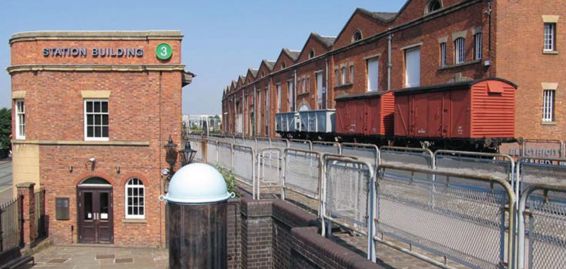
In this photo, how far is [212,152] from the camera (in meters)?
19.7

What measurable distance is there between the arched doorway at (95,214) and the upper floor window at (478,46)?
18589 mm

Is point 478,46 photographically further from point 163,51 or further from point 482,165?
point 482,165

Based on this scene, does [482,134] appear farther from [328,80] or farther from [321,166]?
[328,80]

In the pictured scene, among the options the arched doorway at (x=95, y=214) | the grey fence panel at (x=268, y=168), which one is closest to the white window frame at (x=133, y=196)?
the arched doorway at (x=95, y=214)

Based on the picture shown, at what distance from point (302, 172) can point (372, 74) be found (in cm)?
2934

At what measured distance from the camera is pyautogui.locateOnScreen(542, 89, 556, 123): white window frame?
83.1 ft

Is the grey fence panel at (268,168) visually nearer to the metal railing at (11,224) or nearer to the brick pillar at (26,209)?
the metal railing at (11,224)

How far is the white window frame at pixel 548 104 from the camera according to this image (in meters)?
25.3

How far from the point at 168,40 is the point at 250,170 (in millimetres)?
11309

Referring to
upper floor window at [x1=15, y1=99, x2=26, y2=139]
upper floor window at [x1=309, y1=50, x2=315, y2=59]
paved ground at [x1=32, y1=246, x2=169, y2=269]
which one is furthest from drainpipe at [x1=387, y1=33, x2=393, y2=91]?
upper floor window at [x1=15, y1=99, x2=26, y2=139]

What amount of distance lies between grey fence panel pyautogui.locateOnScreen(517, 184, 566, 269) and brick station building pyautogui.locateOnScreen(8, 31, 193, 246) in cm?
1966

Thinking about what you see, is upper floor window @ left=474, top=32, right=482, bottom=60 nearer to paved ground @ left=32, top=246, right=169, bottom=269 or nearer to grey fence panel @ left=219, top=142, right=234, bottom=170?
grey fence panel @ left=219, top=142, right=234, bottom=170

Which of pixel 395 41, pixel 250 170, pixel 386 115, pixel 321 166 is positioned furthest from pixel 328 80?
pixel 321 166

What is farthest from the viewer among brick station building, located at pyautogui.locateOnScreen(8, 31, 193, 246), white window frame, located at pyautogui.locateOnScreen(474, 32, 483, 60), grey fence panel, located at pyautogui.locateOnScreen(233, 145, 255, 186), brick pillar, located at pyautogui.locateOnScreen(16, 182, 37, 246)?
white window frame, located at pyautogui.locateOnScreen(474, 32, 483, 60)
